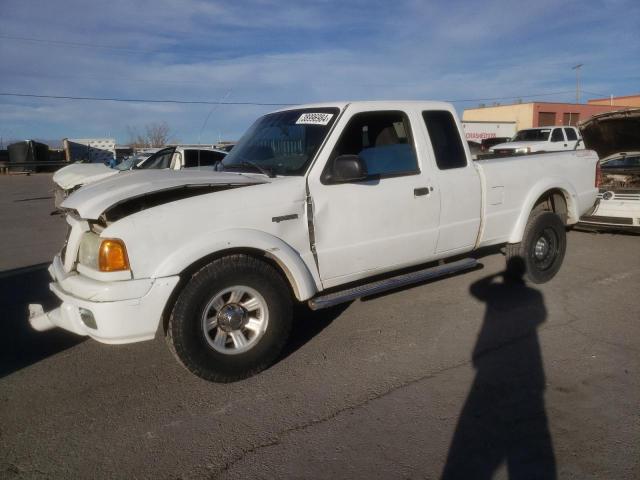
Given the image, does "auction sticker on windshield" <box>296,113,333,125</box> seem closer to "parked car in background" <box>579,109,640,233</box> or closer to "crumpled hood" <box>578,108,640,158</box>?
"parked car in background" <box>579,109,640,233</box>

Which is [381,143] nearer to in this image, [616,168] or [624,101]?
[616,168]

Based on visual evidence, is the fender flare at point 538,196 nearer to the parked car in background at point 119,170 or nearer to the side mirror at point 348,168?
the side mirror at point 348,168

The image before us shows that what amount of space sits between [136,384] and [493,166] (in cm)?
382

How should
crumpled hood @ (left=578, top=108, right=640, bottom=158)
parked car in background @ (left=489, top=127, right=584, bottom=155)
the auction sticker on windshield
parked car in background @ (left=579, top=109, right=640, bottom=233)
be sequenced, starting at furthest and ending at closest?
parked car in background @ (left=489, top=127, right=584, bottom=155) < crumpled hood @ (left=578, top=108, right=640, bottom=158) < parked car in background @ (left=579, top=109, right=640, bottom=233) < the auction sticker on windshield

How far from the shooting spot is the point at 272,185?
368 cm

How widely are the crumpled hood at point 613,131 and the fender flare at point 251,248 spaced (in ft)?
22.5

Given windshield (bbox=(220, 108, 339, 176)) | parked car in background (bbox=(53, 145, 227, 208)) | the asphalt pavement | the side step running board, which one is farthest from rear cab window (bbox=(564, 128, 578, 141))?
windshield (bbox=(220, 108, 339, 176))

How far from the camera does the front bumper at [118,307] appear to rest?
3104 mm

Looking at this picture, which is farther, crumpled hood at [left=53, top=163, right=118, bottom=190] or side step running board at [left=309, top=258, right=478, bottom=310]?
crumpled hood at [left=53, top=163, right=118, bottom=190]

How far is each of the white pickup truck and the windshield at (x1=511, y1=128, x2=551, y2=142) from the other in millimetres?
19062

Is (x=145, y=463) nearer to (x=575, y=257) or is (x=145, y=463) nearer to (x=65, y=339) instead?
(x=65, y=339)

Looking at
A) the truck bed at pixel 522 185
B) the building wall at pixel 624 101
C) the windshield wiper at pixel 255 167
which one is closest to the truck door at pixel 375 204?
the windshield wiper at pixel 255 167

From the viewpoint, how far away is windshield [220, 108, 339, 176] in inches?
161

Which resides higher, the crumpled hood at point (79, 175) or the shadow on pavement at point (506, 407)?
the crumpled hood at point (79, 175)
